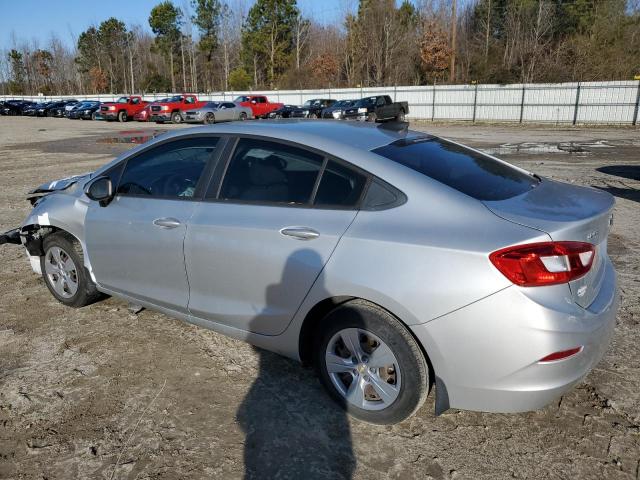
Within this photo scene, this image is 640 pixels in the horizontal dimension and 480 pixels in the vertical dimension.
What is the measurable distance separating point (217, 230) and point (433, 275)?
140 centimetres

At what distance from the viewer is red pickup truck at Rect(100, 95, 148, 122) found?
121 ft

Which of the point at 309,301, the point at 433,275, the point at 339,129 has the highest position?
Result: the point at 339,129

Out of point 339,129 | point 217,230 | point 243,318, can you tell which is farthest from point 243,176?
point 243,318

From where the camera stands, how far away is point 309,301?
2.86 metres

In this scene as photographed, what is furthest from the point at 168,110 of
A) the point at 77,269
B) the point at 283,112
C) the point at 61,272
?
the point at 77,269

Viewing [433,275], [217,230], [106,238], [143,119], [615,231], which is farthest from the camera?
[143,119]

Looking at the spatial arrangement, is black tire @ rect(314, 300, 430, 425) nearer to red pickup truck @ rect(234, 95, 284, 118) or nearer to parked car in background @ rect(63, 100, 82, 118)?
red pickup truck @ rect(234, 95, 284, 118)

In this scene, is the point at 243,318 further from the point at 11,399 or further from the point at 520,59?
the point at 520,59

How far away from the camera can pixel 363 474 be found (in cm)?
252

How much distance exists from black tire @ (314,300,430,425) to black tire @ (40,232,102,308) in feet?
7.85

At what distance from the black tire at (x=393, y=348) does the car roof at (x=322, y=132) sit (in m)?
0.93

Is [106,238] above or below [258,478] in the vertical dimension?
above

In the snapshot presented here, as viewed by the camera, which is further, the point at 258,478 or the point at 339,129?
the point at 339,129

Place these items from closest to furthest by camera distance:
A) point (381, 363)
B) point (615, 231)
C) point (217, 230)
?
point (381, 363)
point (217, 230)
point (615, 231)
